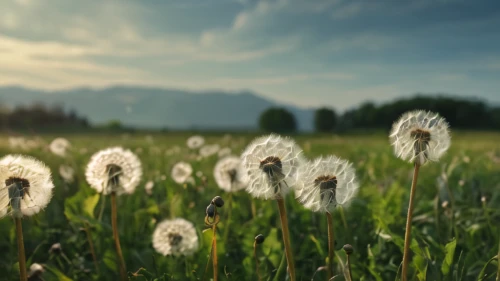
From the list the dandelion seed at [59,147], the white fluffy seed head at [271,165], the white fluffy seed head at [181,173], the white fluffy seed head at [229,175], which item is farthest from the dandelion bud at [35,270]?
the dandelion seed at [59,147]

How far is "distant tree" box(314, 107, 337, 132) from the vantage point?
50031 mm

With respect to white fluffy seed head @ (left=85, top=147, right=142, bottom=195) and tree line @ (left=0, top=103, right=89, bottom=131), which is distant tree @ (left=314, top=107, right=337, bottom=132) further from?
white fluffy seed head @ (left=85, top=147, right=142, bottom=195)

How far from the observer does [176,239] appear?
195 cm

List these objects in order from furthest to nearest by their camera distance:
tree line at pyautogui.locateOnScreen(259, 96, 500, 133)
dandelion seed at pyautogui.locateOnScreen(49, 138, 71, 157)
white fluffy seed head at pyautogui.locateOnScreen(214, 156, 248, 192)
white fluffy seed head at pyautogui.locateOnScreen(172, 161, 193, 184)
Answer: tree line at pyautogui.locateOnScreen(259, 96, 500, 133) → dandelion seed at pyautogui.locateOnScreen(49, 138, 71, 157) → white fluffy seed head at pyautogui.locateOnScreen(172, 161, 193, 184) → white fluffy seed head at pyautogui.locateOnScreen(214, 156, 248, 192)

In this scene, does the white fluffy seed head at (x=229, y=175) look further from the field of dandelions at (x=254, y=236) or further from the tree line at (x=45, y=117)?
the tree line at (x=45, y=117)

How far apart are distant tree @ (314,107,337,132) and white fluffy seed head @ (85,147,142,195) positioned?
48.6 meters

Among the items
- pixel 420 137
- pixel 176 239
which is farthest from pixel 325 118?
pixel 420 137

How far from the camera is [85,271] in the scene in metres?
1.92

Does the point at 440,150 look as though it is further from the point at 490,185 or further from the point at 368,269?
the point at 490,185

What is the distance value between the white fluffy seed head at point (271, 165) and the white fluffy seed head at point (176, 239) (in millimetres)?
754

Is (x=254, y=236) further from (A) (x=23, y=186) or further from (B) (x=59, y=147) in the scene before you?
(B) (x=59, y=147)

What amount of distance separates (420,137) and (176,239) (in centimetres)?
108

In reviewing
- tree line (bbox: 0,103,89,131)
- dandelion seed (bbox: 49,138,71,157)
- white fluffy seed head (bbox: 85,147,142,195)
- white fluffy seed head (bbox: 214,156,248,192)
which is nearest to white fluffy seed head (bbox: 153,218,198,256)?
white fluffy seed head (bbox: 85,147,142,195)

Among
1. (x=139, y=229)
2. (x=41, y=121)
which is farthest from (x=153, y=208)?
(x=41, y=121)
